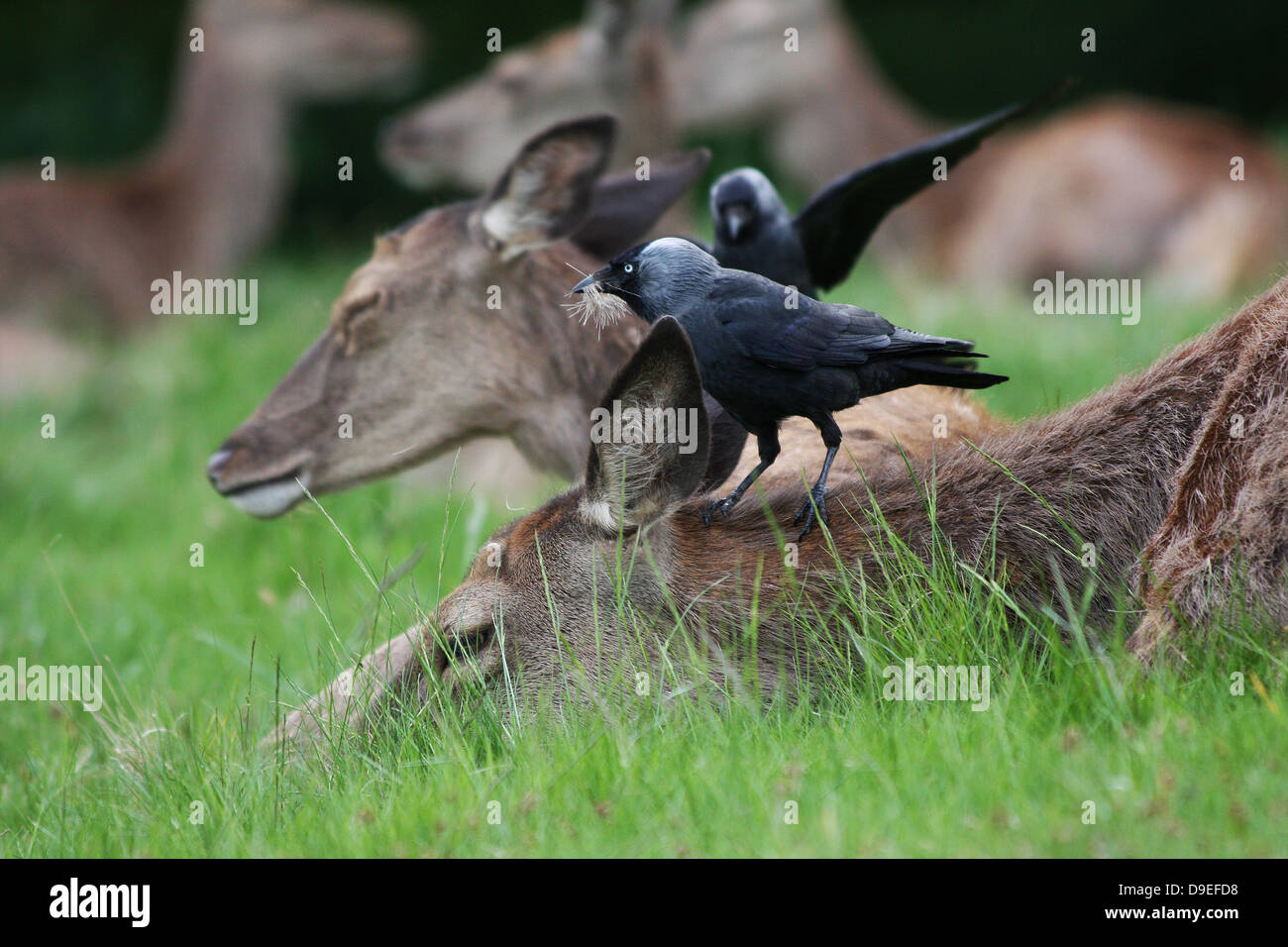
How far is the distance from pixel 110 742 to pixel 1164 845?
8.84 ft

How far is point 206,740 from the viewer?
360 cm

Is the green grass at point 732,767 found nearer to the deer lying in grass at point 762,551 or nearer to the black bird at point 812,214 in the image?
the deer lying in grass at point 762,551

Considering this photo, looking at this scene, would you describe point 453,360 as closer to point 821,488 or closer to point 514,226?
point 514,226

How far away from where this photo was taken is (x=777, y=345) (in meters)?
3.15

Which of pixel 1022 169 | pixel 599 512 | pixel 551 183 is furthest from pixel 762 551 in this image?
pixel 1022 169

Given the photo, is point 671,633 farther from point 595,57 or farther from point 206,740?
point 595,57

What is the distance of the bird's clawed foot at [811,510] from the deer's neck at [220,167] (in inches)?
332

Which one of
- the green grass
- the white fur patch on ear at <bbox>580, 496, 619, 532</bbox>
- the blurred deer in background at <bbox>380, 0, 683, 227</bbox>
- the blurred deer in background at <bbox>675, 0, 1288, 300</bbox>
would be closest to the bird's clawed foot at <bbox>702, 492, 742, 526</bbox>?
the white fur patch on ear at <bbox>580, 496, 619, 532</bbox>

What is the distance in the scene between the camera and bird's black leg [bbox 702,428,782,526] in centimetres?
334

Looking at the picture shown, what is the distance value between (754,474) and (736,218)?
123cm

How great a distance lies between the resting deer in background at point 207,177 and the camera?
33.9 ft

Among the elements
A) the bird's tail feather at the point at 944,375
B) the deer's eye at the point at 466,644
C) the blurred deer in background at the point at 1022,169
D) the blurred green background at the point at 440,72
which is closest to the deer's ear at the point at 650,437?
the deer's eye at the point at 466,644

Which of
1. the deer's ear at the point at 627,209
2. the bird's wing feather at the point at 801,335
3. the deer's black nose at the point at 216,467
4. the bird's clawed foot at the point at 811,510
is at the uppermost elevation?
the deer's ear at the point at 627,209

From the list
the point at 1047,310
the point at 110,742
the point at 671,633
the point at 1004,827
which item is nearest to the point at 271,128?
the point at 1047,310
